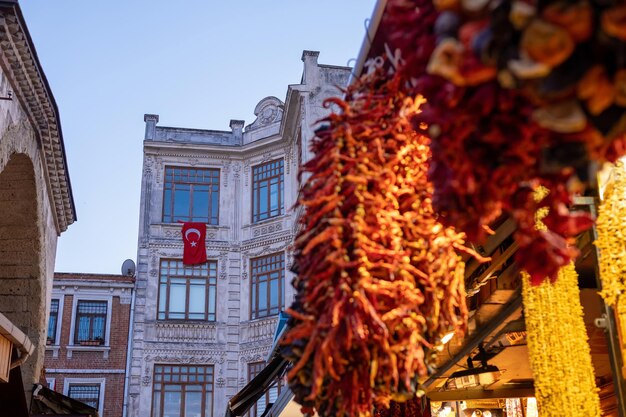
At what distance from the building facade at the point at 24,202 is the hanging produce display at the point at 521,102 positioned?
33.3ft

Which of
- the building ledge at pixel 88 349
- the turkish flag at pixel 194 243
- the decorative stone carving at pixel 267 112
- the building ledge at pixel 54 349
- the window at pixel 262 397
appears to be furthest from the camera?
the decorative stone carving at pixel 267 112

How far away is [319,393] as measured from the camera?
339cm

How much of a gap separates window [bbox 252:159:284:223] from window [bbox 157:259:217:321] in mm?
2989

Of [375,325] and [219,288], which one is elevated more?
[219,288]

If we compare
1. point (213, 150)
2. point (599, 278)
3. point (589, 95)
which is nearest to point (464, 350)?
point (599, 278)

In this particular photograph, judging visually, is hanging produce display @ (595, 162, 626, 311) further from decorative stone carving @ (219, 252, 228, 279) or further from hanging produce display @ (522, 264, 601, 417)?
decorative stone carving @ (219, 252, 228, 279)

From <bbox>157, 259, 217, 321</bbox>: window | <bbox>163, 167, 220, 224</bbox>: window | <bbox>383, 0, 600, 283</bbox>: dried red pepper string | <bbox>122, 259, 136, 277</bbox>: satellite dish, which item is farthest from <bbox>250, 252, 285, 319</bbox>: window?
<bbox>383, 0, 600, 283</bbox>: dried red pepper string

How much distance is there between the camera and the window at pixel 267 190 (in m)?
29.1

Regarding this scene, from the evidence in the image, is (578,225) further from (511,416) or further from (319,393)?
(511,416)

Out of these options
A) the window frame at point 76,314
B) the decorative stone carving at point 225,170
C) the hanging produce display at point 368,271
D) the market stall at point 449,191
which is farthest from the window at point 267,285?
the hanging produce display at point 368,271

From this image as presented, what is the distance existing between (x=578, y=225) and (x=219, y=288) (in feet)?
86.6

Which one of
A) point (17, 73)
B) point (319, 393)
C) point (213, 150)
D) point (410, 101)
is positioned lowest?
point (319, 393)

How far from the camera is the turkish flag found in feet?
93.9

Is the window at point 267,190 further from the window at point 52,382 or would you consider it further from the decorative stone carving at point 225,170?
the window at point 52,382
